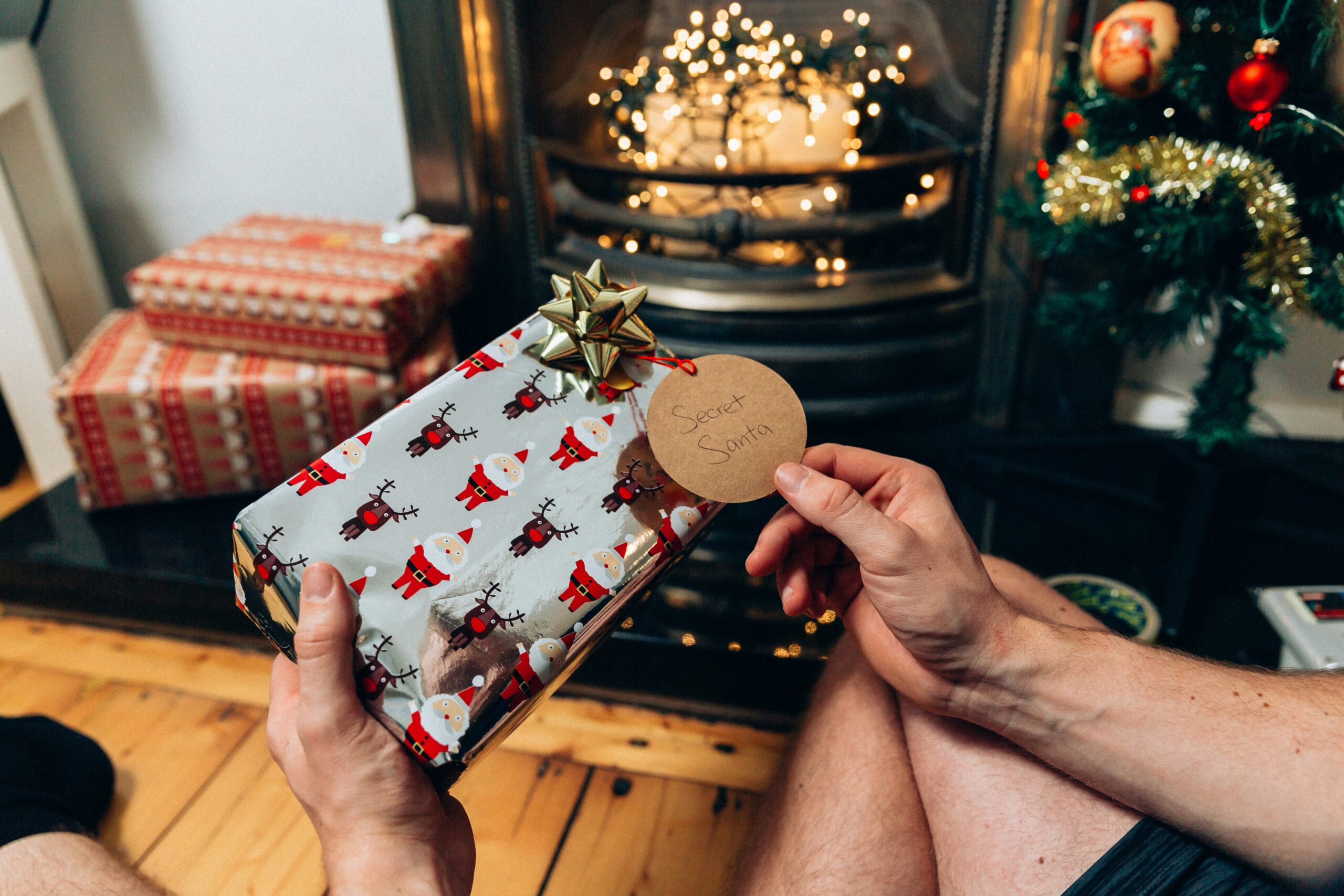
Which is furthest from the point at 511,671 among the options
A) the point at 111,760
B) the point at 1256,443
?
the point at 1256,443

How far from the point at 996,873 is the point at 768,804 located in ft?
0.67

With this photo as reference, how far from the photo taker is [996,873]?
0.58 meters

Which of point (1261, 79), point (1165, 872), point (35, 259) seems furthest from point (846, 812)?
point (35, 259)

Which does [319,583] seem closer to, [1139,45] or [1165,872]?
[1165,872]

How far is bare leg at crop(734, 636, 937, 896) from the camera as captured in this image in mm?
621

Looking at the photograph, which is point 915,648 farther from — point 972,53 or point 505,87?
point 505,87

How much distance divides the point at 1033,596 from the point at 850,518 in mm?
275

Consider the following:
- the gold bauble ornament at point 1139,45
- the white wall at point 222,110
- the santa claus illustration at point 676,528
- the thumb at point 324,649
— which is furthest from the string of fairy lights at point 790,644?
the white wall at point 222,110

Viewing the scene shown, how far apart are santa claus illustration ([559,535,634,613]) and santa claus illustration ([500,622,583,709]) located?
20 millimetres

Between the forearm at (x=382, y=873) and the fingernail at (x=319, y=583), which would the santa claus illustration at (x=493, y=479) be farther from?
the forearm at (x=382, y=873)

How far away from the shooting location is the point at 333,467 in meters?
0.61

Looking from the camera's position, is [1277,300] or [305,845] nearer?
[305,845]

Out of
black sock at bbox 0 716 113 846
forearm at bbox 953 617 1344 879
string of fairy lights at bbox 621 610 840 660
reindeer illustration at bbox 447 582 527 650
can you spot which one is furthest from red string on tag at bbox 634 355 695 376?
black sock at bbox 0 716 113 846

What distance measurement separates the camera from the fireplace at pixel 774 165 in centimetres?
130
